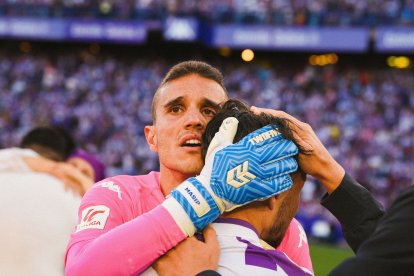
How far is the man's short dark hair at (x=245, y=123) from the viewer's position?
227cm

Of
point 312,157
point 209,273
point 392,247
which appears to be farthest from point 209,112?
point 392,247

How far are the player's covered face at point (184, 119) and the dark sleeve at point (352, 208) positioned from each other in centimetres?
53

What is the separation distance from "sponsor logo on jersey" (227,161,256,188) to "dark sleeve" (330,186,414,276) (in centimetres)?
45

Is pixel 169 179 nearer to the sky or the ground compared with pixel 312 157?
nearer to the ground

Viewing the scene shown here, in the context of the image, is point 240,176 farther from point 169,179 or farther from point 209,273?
point 169,179

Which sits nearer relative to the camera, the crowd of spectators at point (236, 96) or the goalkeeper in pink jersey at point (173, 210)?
the goalkeeper in pink jersey at point (173, 210)

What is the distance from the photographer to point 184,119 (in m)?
2.80

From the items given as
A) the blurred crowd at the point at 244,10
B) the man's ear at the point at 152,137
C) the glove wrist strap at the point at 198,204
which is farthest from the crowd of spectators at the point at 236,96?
the glove wrist strap at the point at 198,204

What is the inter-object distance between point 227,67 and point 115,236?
2650 cm

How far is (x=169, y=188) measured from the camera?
2.95 m

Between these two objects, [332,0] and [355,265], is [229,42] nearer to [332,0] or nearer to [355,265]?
[332,0]

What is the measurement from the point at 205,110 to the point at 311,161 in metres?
0.59

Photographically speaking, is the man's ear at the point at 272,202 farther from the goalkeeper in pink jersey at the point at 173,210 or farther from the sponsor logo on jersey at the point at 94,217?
the sponsor logo on jersey at the point at 94,217

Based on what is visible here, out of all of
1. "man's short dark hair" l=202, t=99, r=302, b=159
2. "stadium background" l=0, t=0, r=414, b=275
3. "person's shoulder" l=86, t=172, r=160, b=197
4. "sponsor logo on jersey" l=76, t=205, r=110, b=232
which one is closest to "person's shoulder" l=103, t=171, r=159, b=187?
"person's shoulder" l=86, t=172, r=160, b=197
